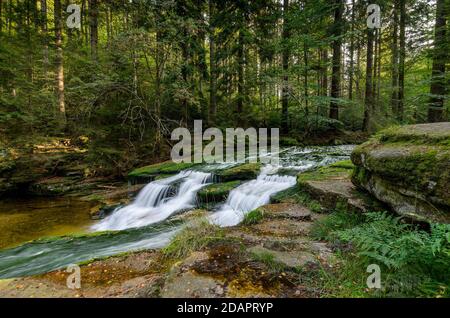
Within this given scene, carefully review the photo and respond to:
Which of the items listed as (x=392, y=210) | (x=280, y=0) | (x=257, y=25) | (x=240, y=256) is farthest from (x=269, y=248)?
(x=280, y=0)

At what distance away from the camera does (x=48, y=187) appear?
8.98 m

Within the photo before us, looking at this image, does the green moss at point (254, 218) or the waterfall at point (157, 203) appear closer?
the green moss at point (254, 218)

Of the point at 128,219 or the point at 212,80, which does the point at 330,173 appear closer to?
the point at 128,219

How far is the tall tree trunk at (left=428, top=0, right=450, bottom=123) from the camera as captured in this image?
336 inches

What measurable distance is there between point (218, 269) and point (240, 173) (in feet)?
16.6

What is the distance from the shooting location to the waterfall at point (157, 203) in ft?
21.5

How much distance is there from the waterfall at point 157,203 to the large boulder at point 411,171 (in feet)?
15.3

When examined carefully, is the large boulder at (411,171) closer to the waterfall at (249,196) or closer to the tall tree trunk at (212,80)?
the waterfall at (249,196)

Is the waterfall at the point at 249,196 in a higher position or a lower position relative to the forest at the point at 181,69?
lower

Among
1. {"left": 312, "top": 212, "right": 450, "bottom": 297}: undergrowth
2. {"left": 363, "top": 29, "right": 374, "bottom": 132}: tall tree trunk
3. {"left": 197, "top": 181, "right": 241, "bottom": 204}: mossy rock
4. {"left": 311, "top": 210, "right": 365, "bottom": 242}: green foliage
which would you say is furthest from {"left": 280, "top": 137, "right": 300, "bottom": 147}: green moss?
{"left": 312, "top": 212, "right": 450, "bottom": 297}: undergrowth

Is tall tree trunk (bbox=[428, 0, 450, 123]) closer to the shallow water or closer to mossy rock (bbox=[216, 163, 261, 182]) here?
mossy rock (bbox=[216, 163, 261, 182])

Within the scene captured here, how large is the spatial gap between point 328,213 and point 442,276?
7.26 feet

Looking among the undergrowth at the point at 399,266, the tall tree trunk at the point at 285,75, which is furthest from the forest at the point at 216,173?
the tall tree trunk at the point at 285,75
